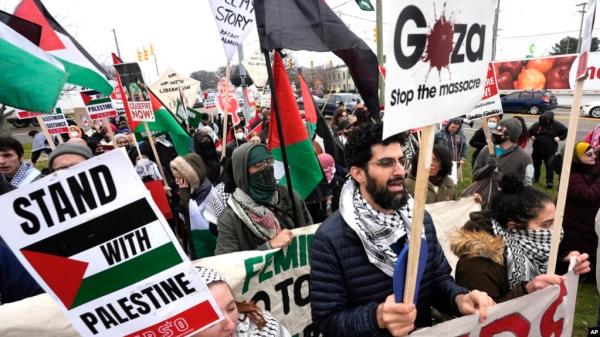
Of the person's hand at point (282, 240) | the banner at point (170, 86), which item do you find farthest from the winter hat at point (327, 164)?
the banner at point (170, 86)

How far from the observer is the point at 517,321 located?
185 centimetres

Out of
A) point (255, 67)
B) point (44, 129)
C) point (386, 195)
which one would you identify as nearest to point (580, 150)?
point (386, 195)

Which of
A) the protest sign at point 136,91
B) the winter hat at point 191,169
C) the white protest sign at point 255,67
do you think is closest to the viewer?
the winter hat at point 191,169

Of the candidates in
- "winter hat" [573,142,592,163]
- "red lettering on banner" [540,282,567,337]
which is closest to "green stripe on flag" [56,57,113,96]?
"red lettering on banner" [540,282,567,337]

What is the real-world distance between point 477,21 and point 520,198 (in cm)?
117

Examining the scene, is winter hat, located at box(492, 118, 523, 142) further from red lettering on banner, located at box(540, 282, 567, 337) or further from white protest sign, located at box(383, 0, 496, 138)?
white protest sign, located at box(383, 0, 496, 138)

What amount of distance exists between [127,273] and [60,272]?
8.0 inches

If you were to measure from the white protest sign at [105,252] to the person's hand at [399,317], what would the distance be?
2.05 feet

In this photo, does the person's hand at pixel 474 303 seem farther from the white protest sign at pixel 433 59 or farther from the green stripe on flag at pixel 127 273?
the green stripe on flag at pixel 127 273

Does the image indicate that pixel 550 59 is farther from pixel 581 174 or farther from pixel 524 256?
pixel 524 256

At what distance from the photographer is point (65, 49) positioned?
3188mm

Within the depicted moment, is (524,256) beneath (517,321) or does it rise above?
above

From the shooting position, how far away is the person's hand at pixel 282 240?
2635 millimetres

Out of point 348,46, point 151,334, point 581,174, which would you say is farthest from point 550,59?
point 151,334
